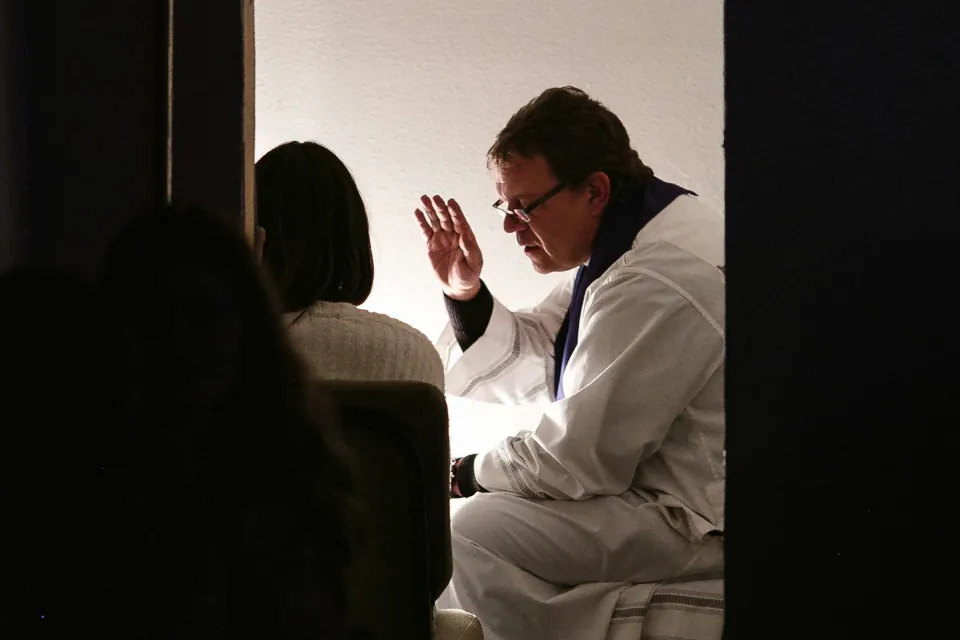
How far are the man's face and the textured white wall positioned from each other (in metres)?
0.01

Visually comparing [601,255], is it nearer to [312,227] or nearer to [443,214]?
[443,214]

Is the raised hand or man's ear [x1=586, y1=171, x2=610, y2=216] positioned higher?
man's ear [x1=586, y1=171, x2=610, y2=216]

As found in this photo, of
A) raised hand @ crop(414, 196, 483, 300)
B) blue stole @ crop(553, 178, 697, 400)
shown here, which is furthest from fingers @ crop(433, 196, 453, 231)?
blue stole @ crop(553, 178, 697, 400)

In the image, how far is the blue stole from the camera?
0.97 meters

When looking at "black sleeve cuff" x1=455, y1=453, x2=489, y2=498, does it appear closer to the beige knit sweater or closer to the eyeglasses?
the beige knit sweater

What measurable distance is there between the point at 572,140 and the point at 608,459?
0.29 metres

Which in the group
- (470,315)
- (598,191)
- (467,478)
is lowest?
(467,478)

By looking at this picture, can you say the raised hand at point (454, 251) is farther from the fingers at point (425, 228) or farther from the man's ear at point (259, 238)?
the man's ear at point (259, 238)

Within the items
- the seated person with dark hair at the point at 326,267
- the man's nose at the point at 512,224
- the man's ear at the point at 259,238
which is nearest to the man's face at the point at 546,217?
the man's nose at the point at 512,224

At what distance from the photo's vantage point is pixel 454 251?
0.98 m

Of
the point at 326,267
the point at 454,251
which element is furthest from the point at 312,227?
the point at 454,251

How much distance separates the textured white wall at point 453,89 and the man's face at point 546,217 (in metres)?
0.01

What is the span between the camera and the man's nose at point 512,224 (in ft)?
3.21

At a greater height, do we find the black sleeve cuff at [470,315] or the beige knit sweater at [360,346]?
the black sleeve cuff at [470,315]
